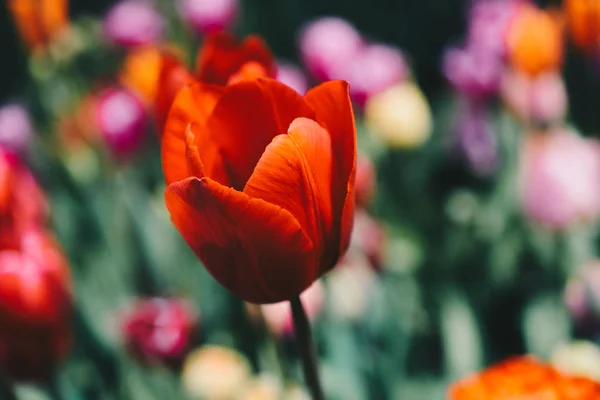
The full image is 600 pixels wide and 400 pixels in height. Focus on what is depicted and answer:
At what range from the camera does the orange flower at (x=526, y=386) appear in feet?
1.58

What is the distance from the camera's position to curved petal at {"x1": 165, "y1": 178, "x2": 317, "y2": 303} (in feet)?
1.17

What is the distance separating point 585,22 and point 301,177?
84 centimetres

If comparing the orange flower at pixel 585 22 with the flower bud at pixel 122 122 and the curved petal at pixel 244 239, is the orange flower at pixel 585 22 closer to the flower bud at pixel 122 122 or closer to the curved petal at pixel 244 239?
the flower bud at pixel 122 122

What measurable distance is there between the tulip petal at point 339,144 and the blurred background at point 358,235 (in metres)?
0.23

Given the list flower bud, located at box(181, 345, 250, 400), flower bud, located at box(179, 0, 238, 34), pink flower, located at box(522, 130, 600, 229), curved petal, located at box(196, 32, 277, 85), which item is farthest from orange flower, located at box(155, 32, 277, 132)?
flower bud, located at box(179, 0, 238, 34)

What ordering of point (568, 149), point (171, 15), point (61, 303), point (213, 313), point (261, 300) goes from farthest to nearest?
point (171, 15) → point (213, 313) → point (568, 149) → point (61, 303) → point (261, 300)

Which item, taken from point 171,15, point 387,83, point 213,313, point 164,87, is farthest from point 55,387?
point 171,15

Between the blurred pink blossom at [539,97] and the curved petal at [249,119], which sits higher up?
the blurred pink blossom at [539,97]

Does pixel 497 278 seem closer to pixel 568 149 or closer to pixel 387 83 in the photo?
pixel 568 149

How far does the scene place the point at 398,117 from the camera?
100cm

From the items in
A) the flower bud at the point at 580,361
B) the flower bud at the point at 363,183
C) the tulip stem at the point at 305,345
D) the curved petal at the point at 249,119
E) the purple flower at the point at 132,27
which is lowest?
the flower bud at the point at 580,361

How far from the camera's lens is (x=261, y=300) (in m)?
0.40

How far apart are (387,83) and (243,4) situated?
1023 millimetres

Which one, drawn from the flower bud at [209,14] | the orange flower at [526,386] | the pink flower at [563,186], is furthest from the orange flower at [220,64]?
the flower bud at [209,14]
